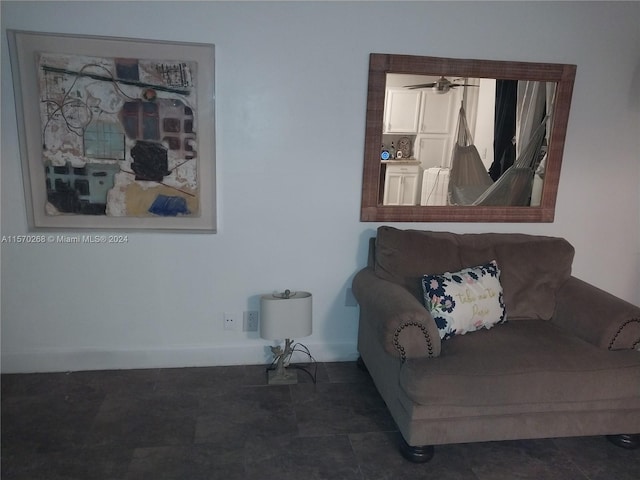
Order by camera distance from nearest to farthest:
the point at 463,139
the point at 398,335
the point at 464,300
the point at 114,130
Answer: the point at 398,335
the point at 464,300
the point at 114,130
the point at 463,139

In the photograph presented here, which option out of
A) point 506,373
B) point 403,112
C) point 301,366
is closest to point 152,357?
point 301,366

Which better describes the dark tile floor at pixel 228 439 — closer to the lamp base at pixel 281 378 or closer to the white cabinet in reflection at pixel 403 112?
the lamp base at pixel 281 378

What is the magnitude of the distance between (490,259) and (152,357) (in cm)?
203

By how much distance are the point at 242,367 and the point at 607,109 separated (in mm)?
2728

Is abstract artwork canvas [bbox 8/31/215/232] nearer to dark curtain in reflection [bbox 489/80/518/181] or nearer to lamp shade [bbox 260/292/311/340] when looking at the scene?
lamp shade [bbox 260/292/311/340]

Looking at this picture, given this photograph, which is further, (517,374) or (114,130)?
(114,130)

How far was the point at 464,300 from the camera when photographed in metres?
2.17

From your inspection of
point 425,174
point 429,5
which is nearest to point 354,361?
point 425,174

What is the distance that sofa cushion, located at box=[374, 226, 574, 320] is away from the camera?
94.9 inches

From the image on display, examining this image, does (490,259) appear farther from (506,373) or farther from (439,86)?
(439,86)

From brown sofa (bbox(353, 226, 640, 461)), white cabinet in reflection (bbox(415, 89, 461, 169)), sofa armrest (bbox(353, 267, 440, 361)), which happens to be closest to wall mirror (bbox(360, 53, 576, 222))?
white cabinet in reflection (bbox(415, 89, 461, 169))

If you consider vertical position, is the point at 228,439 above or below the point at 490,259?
below

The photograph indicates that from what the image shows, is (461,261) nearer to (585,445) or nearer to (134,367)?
(585,445)

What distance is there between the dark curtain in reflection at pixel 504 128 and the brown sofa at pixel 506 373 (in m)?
0.87
